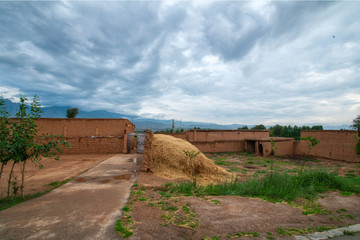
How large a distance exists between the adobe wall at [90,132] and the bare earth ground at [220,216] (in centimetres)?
1097

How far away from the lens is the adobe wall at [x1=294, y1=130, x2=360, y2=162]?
14.7 meters

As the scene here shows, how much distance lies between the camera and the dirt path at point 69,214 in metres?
3.05

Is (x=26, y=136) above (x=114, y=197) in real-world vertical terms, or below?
above

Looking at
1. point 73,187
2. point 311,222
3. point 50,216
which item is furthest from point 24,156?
point 311,222

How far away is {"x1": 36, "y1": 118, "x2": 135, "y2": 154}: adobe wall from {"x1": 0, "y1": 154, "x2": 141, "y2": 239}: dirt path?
31.5 ft

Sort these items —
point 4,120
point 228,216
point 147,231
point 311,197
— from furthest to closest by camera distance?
point 311,197 < point 4,120 < point 228,216 < point 147,231

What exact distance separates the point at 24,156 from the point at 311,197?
8.53 metres

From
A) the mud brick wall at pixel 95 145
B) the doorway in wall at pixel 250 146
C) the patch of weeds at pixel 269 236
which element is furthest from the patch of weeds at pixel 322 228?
the doorway in wall at pixel 250 146

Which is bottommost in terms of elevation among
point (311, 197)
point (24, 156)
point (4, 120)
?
point (311, 197)

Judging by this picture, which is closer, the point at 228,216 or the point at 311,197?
the point at 228,216

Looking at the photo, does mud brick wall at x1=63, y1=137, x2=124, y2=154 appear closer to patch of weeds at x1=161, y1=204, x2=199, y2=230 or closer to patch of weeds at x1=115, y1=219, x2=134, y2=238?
patch of weeds at x1=161, y1=204, x2=199, y2=230

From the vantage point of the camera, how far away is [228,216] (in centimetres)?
387

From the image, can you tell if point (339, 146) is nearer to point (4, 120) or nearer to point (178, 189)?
point (178, 189)

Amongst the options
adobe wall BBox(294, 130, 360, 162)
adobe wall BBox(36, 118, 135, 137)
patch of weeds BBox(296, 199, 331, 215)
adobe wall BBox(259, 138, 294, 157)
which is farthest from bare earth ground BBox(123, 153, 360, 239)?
adobe wall BBox(259, 138, 294, 157)
